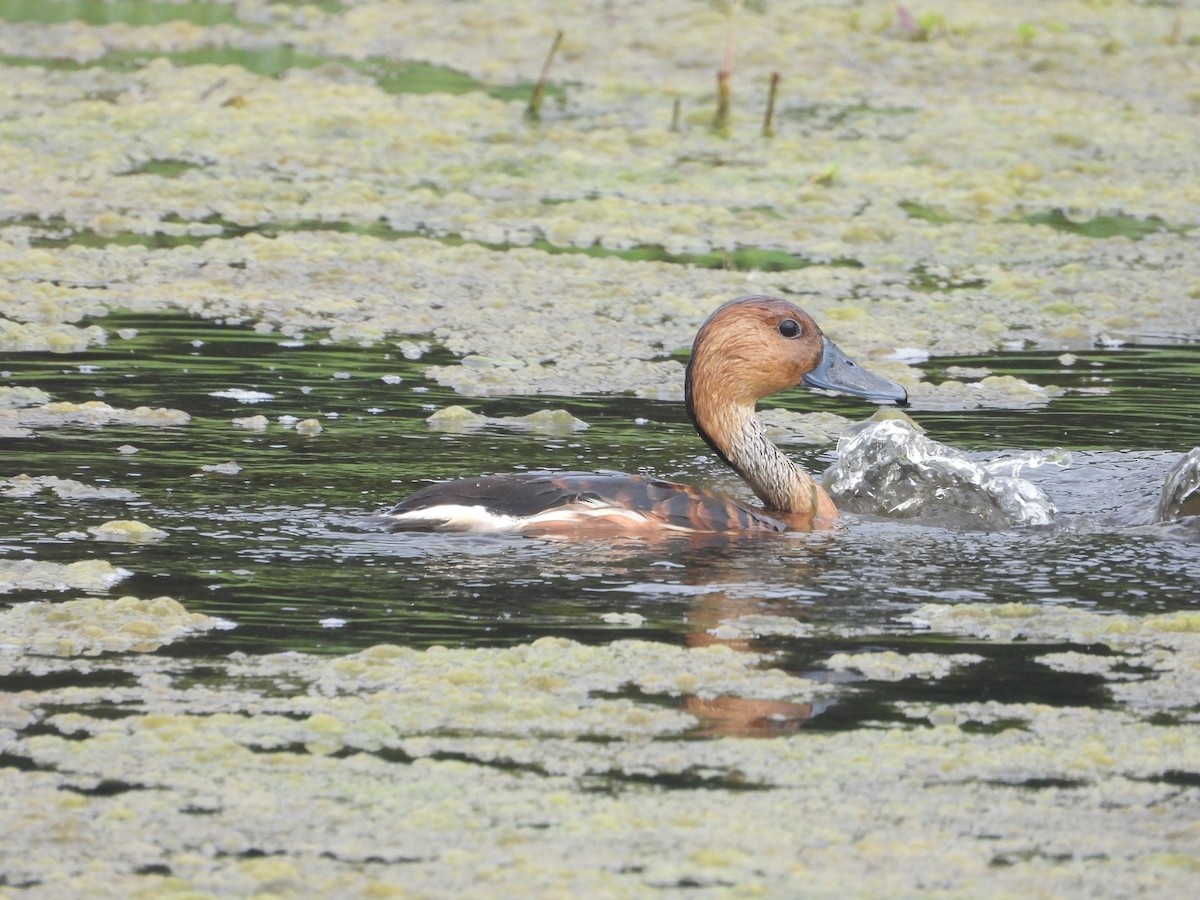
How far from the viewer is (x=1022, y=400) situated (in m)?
9.25

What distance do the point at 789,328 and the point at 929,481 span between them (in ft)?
2.58

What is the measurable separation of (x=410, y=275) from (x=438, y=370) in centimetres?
187

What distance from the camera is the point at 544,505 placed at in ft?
22.2

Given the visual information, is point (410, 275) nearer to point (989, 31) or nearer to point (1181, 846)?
point (1181, 846)

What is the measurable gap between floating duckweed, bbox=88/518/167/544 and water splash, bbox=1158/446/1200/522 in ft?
11.4

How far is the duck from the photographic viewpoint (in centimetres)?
679

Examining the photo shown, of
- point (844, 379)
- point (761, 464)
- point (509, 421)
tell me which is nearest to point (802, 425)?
point (844, 379)

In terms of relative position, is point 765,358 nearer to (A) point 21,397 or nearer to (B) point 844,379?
(B) point 844,379

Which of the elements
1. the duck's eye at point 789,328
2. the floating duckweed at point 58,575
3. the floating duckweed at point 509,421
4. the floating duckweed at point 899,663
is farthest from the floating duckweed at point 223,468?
the floating duckweed at point 899,663

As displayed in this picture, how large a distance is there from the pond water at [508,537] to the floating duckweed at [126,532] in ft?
0.24

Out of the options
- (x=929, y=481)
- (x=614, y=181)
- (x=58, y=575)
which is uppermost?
(x=614, y=181)

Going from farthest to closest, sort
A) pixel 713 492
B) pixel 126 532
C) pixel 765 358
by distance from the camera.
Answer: pixel 765 358
pixel 713 492
pixel 126 532

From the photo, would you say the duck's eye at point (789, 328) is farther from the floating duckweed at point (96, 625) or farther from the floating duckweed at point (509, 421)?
the floating duckweed at point (96, 625)

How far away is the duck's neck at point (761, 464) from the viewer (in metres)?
7.54
